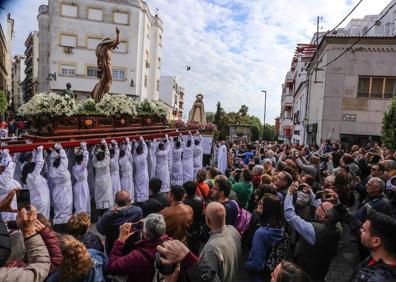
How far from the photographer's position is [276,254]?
12.8ft

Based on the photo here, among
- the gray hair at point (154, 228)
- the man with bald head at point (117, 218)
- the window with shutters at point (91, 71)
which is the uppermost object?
the window with shutters at point (91, 71)

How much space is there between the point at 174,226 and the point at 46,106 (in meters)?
4.03

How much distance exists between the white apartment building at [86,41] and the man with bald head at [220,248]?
1222 inches

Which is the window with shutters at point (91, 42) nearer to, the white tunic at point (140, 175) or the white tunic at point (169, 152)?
the white tunic at point (169, 152)

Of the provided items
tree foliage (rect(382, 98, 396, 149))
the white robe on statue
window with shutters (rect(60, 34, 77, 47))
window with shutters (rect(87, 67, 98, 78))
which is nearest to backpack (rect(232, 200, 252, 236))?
the white robe on statue

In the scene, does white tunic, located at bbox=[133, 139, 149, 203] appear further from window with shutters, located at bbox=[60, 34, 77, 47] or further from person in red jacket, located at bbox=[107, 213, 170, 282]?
window with shutters, located at bbox=[60, 34, 77, 47]

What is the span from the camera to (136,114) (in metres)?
8.93

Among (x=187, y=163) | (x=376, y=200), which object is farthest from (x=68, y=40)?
(x=376, y=200)

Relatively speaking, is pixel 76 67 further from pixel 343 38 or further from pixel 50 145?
pixel 50 145

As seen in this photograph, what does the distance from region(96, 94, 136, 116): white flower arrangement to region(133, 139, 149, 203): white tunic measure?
91cm

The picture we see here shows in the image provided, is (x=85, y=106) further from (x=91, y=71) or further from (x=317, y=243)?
(x=91, y=71)

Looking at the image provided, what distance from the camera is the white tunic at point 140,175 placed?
8.19 m

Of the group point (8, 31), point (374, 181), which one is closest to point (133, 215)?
point (374, 181)

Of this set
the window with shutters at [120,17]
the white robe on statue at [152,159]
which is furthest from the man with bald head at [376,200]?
the window with shutters at [120,17]
